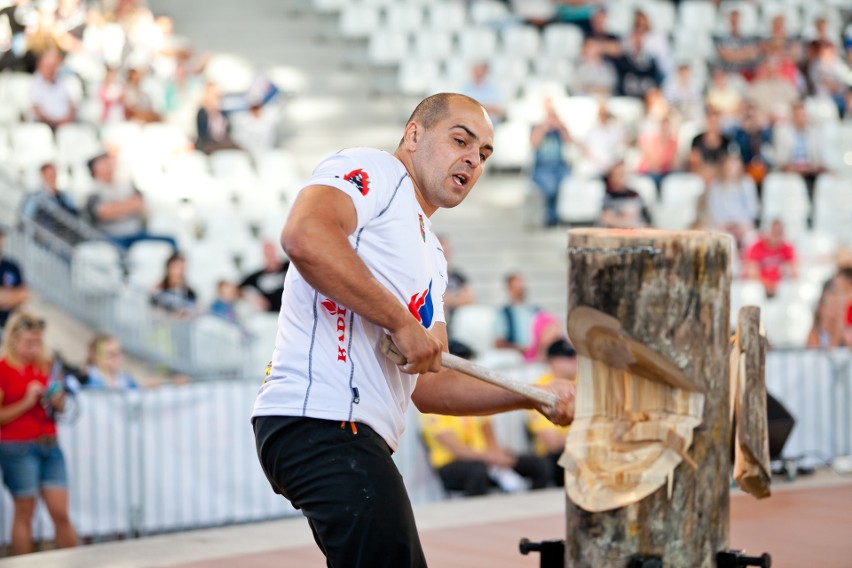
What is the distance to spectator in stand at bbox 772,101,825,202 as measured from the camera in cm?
1612

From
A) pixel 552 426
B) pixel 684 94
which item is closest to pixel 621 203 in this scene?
pixel 684 94

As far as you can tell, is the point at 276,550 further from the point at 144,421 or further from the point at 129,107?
the point at 129,107

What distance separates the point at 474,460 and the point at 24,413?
2.85 metres

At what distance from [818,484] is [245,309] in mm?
4730

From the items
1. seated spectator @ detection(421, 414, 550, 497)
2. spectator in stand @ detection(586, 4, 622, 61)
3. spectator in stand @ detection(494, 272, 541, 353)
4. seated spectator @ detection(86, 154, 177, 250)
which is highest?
spectator in stand @ detection(586, 4, 622, 61)

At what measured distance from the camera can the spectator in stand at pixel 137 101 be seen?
13.1 m

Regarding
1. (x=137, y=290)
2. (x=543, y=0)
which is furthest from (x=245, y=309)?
(x=543, y=0)

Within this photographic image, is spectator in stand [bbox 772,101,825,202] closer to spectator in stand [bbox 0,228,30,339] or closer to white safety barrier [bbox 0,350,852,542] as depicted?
white safety barrier [bbox 0,350,852,542]

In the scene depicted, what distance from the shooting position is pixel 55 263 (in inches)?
415

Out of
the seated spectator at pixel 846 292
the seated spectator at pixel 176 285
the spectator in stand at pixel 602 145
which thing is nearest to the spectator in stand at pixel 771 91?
the spectator in stand at pixel 602 145

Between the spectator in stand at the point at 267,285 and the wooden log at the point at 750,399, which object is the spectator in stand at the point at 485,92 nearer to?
the spectator in stand at the point at 267,285

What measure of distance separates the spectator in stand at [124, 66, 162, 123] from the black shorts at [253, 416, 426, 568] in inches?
388

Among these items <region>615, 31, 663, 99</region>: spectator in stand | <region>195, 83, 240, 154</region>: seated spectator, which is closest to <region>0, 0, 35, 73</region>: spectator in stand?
<region>195, 83, 240, 154</region>: seated spectator

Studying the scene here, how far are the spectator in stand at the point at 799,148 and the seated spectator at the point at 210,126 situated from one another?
22.1 ft
